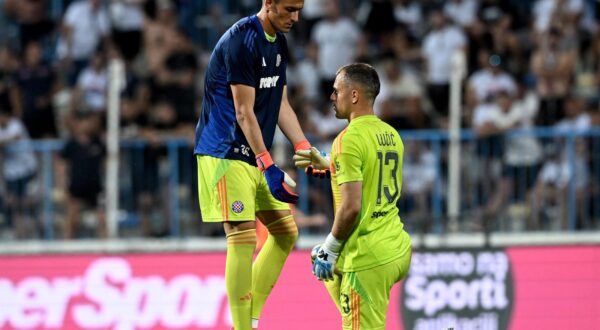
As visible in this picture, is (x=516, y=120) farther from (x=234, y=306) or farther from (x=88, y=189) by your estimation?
(x=234, y=306)

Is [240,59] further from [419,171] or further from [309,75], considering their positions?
[309,75]

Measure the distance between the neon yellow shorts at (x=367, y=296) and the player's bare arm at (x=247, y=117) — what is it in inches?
40.8

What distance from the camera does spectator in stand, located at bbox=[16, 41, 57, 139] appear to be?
14297 mm

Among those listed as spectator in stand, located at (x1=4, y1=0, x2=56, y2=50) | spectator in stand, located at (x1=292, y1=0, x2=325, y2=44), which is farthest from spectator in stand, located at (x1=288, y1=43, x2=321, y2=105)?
spectator in stand, located at (x1=4, y1=0, x2=56, y2=50)

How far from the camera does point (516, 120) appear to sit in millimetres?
13445

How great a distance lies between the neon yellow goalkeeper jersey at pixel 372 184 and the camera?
7027mm

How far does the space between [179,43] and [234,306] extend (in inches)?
298

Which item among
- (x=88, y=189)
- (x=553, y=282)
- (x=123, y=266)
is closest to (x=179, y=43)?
(x=88, y=189)

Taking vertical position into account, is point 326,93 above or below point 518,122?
above

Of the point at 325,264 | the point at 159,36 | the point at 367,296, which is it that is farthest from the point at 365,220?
the point at 159,36

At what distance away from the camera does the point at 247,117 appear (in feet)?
24.8

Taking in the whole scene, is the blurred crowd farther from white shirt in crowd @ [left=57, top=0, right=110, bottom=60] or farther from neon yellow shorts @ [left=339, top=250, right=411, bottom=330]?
neon yellow shorts @ [left=339, top=250, right=411, bottom=330]

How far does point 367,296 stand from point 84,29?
358 inches

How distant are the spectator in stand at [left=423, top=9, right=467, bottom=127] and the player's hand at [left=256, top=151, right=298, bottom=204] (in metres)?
6.30
